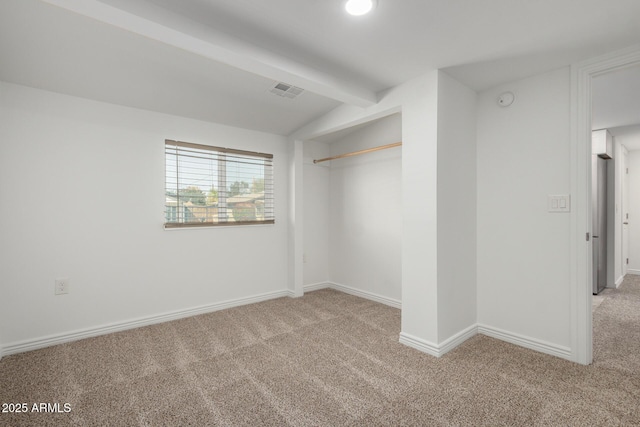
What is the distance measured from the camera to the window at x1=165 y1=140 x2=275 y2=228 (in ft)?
10.1

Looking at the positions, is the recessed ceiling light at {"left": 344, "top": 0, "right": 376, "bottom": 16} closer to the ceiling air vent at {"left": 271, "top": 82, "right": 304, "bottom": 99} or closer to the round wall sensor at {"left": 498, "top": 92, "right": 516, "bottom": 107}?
the ceiling air vent at {"left": 271, "top": 82, "right": 304, "bottom": 99}

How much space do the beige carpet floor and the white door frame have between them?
213 mm

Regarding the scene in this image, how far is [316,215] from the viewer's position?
13.8 feet

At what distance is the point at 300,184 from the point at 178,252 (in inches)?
62.9

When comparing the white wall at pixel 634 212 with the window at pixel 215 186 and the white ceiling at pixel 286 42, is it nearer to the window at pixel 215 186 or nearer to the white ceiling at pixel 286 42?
the white ceiling at pixel 286 42

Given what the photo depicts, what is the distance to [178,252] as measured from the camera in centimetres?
309

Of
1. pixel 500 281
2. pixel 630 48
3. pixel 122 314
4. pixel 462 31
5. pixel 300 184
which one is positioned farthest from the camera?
pixel 300 184

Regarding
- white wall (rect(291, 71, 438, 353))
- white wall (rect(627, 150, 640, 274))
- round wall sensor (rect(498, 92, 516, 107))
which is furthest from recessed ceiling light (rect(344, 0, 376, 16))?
white wall (rect(627, 150, 640, 274))

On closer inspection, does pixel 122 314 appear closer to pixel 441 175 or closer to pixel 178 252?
pixel 178 252

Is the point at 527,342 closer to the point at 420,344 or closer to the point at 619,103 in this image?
the point at 420,344

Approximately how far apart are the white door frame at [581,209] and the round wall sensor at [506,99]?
1.27ft

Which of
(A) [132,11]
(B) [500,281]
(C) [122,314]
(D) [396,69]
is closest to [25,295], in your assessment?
(C) [122,314]

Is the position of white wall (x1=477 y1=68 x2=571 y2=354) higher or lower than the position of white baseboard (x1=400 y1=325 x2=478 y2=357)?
higher

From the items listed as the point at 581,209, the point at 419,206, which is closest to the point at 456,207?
the point at 419,206
